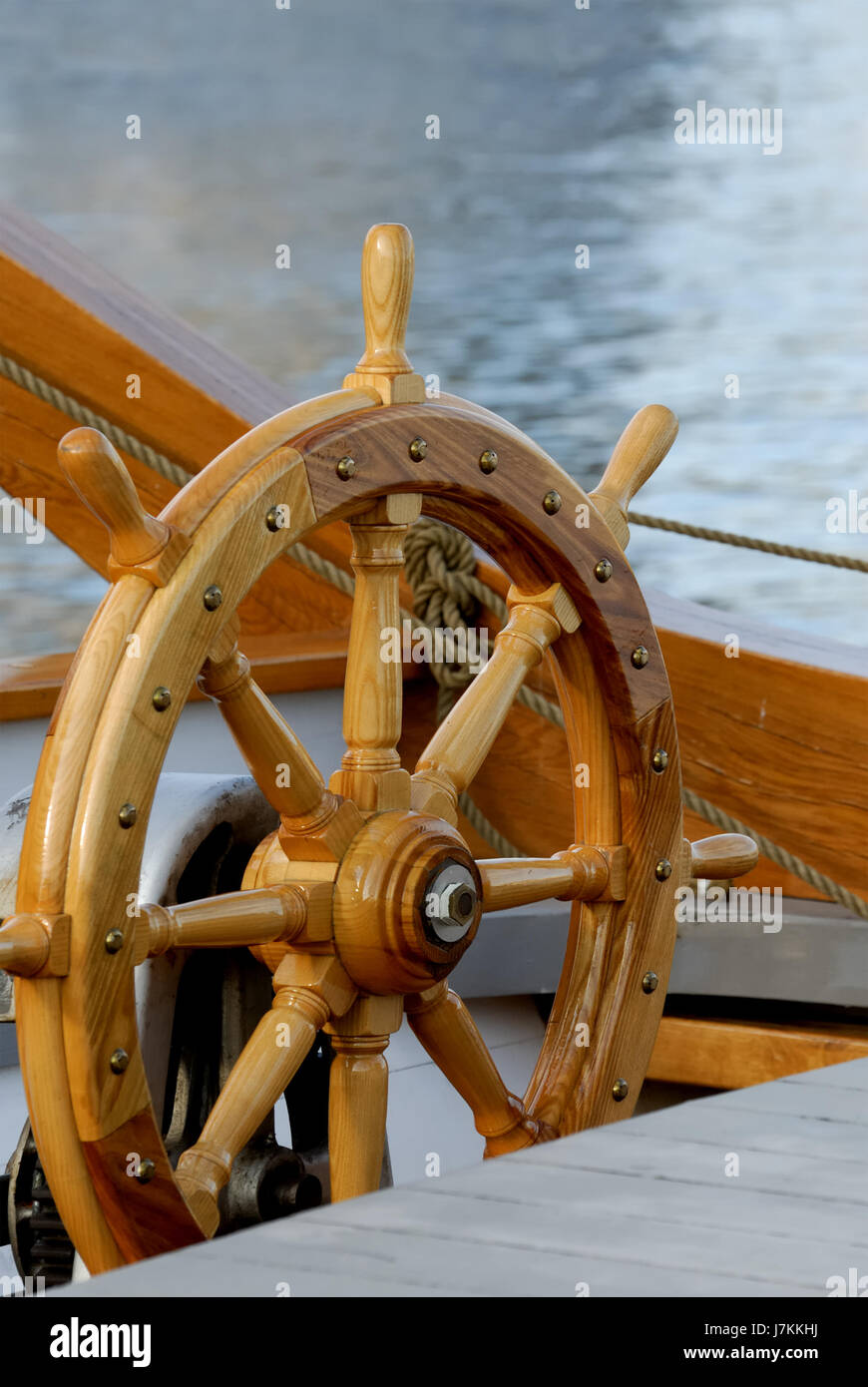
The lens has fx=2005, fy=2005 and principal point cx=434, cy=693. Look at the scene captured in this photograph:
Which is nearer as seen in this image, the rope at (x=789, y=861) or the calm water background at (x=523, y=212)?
the rope at (x=789, y=861)

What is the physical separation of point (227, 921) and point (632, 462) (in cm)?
56

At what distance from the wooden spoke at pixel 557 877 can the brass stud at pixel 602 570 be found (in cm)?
21

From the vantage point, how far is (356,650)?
4.48 ft

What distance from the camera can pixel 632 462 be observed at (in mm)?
1605

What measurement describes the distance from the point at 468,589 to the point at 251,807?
Result: 0.77 metres

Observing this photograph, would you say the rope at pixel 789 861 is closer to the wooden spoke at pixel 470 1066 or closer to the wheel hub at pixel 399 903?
the wooden spoke at pixel 470 1066

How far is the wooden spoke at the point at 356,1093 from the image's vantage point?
4.50ft

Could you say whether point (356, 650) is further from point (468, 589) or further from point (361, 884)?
point (468, 589)

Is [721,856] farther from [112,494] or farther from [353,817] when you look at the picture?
[112,494]

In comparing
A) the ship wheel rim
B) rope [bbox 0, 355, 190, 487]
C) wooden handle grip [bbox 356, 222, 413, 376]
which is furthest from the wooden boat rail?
wooden handle grip [bbox 356, 222, 413, 376]

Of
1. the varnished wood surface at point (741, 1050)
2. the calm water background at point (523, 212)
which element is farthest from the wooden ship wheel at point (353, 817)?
the calm water background at point (523, 212)

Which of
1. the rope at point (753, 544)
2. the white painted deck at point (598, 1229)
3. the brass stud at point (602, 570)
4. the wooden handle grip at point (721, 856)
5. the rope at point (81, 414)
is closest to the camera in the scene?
the white painted deck at point (598, 1229)

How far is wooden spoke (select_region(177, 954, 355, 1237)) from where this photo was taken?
1.26 meters
